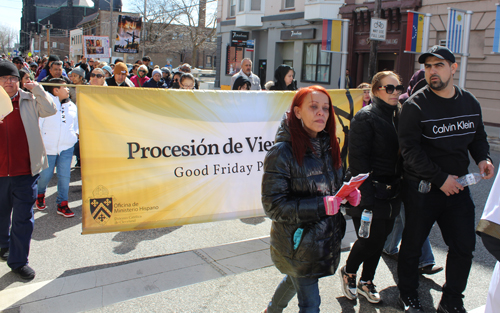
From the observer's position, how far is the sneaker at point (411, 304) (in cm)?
331

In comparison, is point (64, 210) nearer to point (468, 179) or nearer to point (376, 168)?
point (376, 168)

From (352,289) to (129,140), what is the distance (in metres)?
2.51

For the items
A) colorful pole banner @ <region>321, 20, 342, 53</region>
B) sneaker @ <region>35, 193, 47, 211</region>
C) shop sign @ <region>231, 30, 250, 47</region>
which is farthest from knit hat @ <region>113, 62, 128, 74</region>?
shop sign @ <region>231, 30, 250, 47</region>

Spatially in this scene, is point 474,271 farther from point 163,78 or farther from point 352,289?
point 163,78

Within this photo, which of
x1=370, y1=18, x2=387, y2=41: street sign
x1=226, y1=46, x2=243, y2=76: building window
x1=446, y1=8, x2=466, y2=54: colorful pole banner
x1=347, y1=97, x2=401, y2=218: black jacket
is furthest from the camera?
x1=226, y1=46, x2=243, y2=76: building window

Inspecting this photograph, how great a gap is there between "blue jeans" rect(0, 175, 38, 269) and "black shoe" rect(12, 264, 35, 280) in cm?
4

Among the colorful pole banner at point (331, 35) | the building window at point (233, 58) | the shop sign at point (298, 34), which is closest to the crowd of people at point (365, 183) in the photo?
the colorful pole banner at point (331, 35)

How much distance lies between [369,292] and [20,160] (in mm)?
3312

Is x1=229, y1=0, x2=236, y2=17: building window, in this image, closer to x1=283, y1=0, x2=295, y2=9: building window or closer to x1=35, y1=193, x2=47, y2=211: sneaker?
x1=283, y1=0, x2=295, y2=9: building window

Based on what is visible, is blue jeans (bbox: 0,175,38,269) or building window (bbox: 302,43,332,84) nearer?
blue jeans (bbox: 0,175,38,269)

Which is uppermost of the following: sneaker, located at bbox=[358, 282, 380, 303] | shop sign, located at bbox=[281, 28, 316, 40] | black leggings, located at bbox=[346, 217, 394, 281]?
shop sign, located at bbox=[281, 28, 316, 40]

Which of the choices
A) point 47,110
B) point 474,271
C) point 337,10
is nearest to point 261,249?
point 474,271

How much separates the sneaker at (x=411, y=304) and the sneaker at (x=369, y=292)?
222 mm

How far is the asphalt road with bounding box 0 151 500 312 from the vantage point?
3.47 meters
